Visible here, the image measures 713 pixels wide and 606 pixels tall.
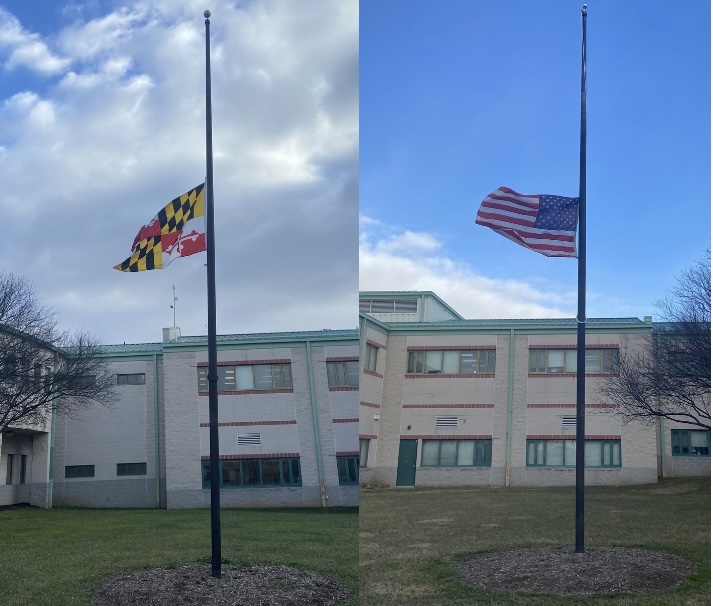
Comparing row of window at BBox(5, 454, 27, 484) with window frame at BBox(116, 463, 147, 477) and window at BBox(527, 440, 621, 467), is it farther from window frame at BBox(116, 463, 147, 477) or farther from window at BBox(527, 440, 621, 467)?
window at BBox(527, 440, 621, 467)

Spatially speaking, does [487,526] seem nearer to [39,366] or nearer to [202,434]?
[202,434]

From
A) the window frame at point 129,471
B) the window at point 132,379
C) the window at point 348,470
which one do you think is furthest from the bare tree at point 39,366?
the window at point 348,470

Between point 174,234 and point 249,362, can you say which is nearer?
point 174,234

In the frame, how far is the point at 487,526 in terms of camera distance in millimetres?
9125

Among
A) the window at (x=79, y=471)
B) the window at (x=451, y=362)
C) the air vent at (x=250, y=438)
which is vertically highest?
the window at (x=451, y=362)

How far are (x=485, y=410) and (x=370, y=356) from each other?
1.28m

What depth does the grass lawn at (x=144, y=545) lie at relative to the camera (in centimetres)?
895

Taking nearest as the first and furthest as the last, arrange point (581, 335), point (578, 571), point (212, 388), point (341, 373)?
point (578, 571)
point (212, 388)
point (581, 335)
point (341, 373)

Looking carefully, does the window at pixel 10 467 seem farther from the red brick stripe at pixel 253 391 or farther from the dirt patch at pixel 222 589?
the dirt patch at pixel 222 589

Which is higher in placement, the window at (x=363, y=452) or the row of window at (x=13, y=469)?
the window at (x=363, y=452)

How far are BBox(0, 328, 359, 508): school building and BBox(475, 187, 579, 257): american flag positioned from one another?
6.65 meters

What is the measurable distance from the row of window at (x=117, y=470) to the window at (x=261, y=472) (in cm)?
286

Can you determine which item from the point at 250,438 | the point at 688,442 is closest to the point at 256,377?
the point at 250,438

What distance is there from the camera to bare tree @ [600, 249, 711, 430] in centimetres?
879
